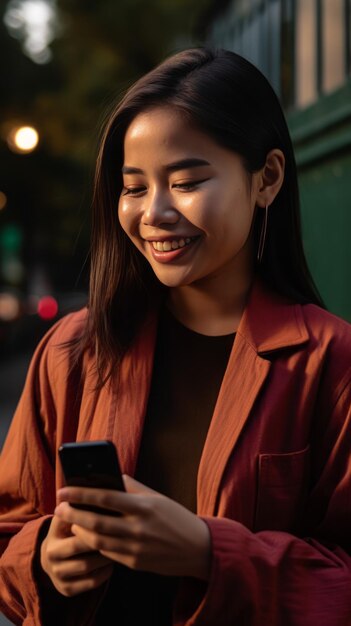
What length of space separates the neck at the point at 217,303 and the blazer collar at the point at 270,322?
0.10 feet

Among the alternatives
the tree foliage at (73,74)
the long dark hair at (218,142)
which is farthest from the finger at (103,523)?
the tree foliage at (73,74)

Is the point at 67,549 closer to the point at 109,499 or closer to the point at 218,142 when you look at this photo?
the point at 109,499

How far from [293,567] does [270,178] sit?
0.76 metres

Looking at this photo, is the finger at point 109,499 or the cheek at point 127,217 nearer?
the finger at point 109,499

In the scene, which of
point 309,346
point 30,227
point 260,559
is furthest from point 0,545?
point 30,227

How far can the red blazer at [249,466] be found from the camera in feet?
5.57

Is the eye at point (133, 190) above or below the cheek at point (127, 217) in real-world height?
above

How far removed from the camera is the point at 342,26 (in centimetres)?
602

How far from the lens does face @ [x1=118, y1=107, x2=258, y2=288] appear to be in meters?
1.83

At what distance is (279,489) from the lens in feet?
5.85

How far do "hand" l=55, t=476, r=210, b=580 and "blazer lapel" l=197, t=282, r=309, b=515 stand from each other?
0.60ft

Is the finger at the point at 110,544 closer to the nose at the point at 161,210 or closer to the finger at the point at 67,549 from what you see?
the finger at the point at 67,549

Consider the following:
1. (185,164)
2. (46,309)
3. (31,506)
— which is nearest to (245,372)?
(185,164)

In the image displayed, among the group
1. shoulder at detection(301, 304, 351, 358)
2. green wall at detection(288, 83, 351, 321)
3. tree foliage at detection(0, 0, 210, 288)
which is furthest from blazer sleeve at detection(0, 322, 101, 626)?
tree foliage at detection(0, 0, 210, 288)
